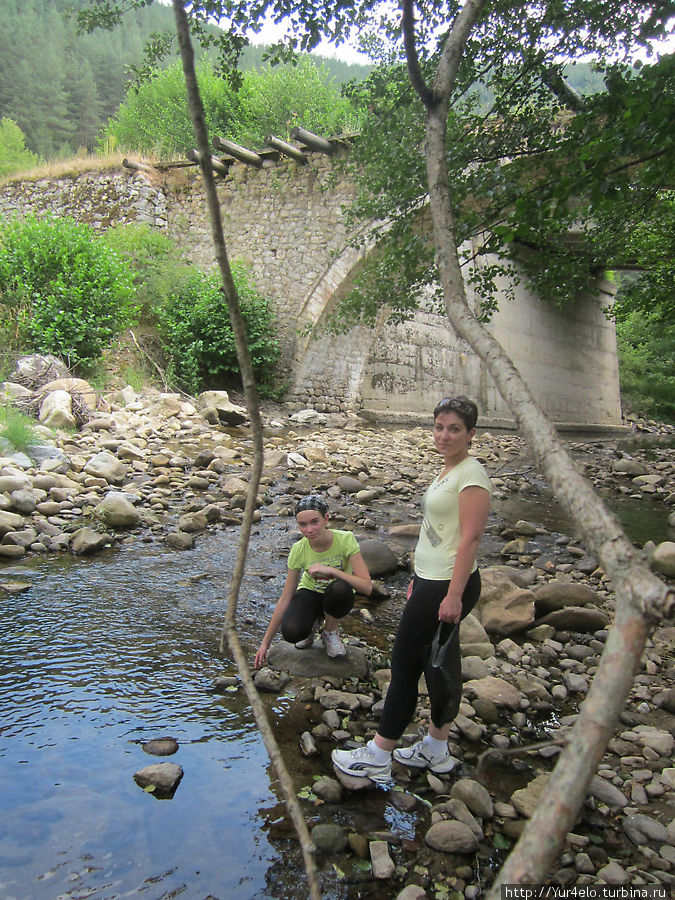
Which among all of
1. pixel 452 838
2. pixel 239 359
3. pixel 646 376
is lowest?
pixel 452 838

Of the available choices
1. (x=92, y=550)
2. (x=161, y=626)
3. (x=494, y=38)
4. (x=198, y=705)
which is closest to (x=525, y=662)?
(x=198, y=705)

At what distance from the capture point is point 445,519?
216 centimetres

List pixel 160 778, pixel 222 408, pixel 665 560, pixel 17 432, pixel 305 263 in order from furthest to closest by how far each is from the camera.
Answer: pixel 305 263 → pixel 222 408 → pixel 17 432 → pixel 665 560 → pixel 160 778

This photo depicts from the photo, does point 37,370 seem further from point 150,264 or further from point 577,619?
point 577,619

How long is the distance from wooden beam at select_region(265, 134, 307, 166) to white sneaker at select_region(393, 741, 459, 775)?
12446 mm

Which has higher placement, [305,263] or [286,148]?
[286,148]

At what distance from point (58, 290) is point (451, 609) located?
358 inches

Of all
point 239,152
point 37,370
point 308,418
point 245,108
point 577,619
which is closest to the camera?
point 577,619

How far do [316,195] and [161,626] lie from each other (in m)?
11.7

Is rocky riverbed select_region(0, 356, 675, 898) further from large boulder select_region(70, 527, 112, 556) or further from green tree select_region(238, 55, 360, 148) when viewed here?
green tree select_region(238, 55, 360, 148)

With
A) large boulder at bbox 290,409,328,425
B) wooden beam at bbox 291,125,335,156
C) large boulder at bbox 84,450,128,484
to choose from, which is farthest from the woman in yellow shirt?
wooden beam at bbox 291,125,335,156

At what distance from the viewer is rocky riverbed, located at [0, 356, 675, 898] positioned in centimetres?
186

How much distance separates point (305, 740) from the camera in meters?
2.38

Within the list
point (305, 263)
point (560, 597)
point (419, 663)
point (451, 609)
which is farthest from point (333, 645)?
point (305, 263)
